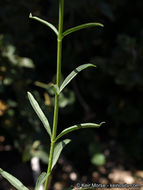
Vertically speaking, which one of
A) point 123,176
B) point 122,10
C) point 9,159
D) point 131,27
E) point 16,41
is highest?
point 122,10

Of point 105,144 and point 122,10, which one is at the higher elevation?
point 122,10

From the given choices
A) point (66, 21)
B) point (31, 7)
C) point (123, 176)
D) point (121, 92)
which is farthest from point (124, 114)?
point (31, 7)

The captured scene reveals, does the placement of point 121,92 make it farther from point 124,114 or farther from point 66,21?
point 66,21

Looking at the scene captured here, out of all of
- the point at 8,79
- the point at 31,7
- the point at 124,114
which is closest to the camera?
the point at 8,79

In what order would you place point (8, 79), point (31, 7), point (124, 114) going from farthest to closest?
point (124, 114), point (31, 7), point (8, 79)

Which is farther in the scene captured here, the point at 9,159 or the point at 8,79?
the point at 9,159

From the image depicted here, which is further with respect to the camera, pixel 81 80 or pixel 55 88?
pixel 81 80

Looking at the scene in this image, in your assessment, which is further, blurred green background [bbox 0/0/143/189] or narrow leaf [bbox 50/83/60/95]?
blurred green background [bbox 0/0/143/189]

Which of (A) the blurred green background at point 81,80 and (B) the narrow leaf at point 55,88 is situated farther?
(A) the blurred green background at point 81,80
